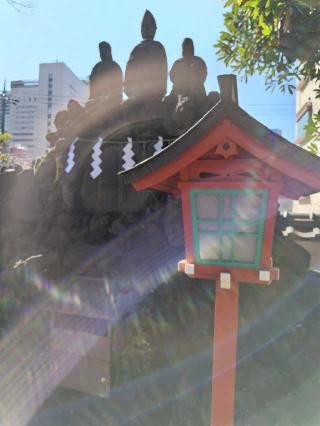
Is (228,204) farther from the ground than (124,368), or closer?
→ farther from the ground

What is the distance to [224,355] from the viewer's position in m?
2.60

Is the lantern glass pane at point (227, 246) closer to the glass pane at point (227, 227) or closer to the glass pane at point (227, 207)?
the glass pane at point (227, 227)

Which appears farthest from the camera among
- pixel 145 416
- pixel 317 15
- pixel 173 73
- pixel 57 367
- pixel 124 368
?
pixel 173 73

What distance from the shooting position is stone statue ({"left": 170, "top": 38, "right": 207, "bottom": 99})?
5.73 meters

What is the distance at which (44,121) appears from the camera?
43.5m

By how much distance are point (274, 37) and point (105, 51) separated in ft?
17.3

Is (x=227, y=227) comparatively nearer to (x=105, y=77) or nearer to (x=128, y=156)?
(x=128, y=156)

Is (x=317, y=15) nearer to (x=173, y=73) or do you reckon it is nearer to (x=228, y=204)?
(x=228, y=204)

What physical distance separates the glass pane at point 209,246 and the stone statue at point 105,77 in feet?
16.9

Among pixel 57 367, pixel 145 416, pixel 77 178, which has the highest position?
pixel 77 178

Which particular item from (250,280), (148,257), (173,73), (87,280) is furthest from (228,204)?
(173,73)

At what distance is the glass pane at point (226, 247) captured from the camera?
2431 mm

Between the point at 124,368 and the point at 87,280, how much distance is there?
1.50m

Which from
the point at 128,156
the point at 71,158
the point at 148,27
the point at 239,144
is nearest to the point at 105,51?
the point at 148,27
